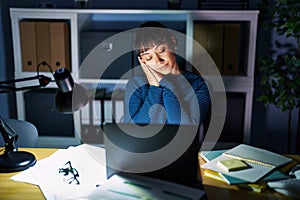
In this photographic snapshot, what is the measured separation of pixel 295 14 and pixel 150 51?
1.17m

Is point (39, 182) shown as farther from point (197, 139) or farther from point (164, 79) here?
point (164, 79)

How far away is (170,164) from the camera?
1.46 metres

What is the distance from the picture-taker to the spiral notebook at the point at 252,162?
5.12 feet

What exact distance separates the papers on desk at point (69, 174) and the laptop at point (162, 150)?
0.73 feet

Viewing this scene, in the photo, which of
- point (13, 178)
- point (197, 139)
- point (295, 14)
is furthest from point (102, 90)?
point (197, 139)

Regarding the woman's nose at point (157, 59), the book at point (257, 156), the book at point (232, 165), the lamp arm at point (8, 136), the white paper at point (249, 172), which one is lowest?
the white paper at point (249, 172)

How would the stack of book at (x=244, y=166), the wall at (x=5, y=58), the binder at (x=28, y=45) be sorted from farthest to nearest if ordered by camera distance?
the wall at (x=5, y=58), the binder at (x=28, y=45), the stack of book at (x=244, y=166)

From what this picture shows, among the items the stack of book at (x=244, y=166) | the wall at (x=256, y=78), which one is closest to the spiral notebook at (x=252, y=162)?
the stack of book at (x=244, y=166)

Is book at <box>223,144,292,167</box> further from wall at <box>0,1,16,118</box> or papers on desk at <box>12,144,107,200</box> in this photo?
wall at <box>0,1,16,118</box>

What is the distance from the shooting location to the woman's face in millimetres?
2340

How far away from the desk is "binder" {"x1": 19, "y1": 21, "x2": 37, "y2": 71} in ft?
5.49

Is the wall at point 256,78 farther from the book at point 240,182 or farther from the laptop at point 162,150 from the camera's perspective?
the laptop at point 162,150

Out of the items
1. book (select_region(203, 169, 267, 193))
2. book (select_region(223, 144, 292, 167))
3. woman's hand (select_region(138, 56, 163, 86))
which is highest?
woman's hand (select_region(138, 56, 163, 86))

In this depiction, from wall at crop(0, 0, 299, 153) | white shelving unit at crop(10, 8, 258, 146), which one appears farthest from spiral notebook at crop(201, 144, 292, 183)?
wall at crop(0, 0, 299, 153)
